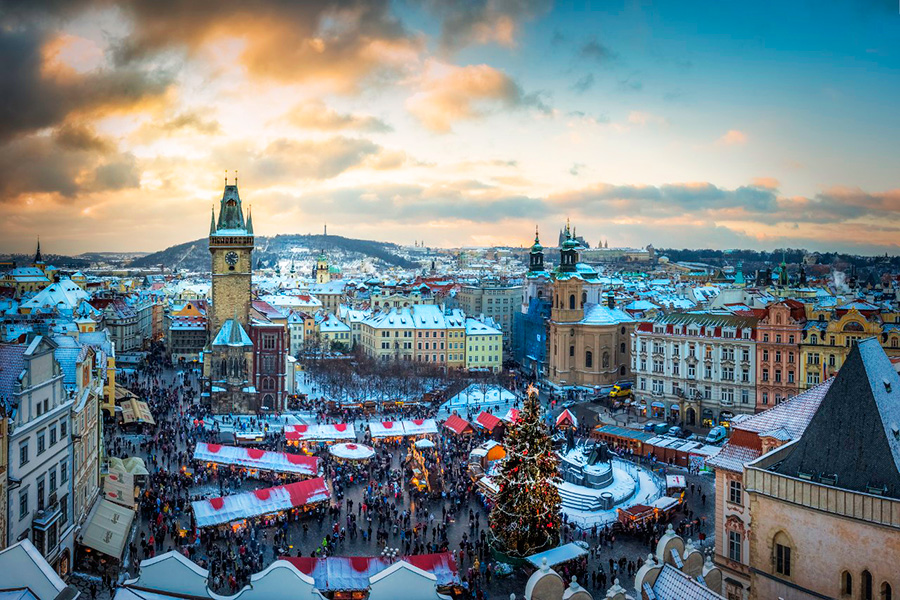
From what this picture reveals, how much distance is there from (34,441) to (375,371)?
149 ft

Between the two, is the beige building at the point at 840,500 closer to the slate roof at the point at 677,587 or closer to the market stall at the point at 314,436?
the slate roof at the point at 677,587

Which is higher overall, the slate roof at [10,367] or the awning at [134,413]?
the slate roof at [10,367]

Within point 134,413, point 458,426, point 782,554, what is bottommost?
point 458,426

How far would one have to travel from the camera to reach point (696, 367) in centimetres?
5334

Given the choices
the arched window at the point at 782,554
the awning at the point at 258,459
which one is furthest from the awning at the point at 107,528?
the arched window at the point at 782,554

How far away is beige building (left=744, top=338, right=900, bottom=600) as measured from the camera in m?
15.4

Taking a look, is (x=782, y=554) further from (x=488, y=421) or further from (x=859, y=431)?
(x=488, y=421)

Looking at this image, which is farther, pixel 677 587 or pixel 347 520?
pixel 347 520

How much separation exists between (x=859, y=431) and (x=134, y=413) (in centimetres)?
4020

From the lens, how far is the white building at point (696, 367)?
50812 millimetres

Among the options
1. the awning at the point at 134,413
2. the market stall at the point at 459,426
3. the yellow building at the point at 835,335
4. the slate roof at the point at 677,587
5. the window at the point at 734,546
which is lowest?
the market stall at the point at 459,426

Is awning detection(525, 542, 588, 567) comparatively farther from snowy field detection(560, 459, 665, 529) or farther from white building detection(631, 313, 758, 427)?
white building detection(631, 313, 758, 427)

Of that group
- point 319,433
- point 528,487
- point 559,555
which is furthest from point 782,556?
point 319,433

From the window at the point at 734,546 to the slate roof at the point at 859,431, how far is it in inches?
200
